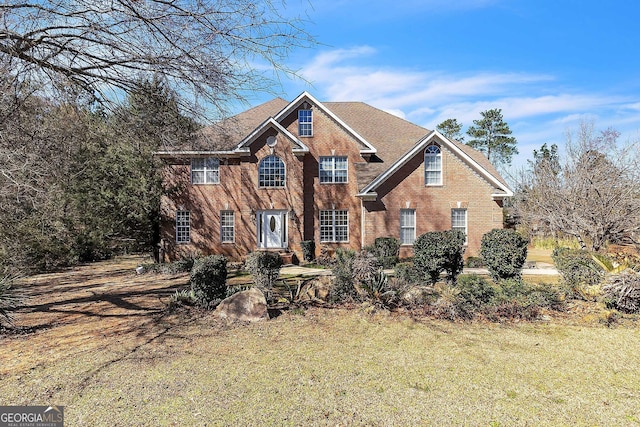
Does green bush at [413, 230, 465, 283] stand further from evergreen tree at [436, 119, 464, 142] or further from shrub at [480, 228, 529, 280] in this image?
evergreen tree at [436, 119, 464, 142]

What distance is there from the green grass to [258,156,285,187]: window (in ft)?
43.2

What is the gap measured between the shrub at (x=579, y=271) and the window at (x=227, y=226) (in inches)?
632

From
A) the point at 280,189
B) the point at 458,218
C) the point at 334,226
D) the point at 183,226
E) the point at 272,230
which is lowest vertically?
the point at 272,230

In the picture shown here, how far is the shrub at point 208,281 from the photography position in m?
9.30

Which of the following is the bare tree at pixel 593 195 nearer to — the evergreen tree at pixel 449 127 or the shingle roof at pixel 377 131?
the shingle roof at pixel 377 131

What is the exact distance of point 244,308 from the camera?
8570mm

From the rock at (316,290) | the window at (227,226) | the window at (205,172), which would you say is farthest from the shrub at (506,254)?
the window at (205,172)

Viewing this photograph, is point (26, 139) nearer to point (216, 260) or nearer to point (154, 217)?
point (216, 260)

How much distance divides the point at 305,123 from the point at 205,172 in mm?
6439

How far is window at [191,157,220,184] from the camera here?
21.0 metres

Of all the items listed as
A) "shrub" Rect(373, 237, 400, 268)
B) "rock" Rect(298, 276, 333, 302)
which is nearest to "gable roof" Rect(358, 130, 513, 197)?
"shrub" Rect(373, 237, 400, 268)

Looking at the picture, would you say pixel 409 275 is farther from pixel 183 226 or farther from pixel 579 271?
pixel 183 226

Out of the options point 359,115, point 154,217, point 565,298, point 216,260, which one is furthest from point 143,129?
point 359,115

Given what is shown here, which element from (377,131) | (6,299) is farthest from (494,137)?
(6,299)
